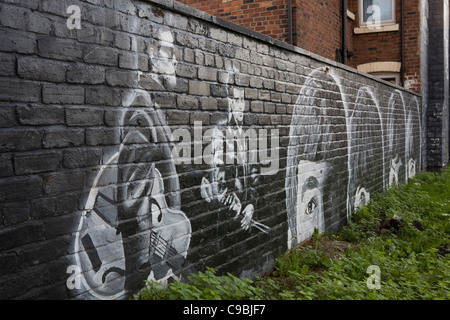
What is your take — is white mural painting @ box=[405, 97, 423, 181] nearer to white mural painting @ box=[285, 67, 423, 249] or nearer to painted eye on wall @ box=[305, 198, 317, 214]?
white mural painting @ box=[285, 67, 423, 249]

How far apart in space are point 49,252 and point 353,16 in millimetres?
12223

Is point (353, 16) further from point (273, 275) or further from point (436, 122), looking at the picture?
point (273, 275)

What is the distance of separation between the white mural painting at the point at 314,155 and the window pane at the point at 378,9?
319 inches

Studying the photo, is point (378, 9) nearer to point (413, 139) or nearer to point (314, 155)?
point (413, 139)

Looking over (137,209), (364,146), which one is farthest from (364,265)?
(364,146)

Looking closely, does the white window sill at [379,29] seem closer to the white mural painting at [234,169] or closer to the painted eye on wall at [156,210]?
the white mural painting at [234,169]

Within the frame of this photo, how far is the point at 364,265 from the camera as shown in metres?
4.37

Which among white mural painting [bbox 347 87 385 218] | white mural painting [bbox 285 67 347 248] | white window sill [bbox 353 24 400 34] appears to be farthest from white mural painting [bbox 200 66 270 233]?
white window sill [bbox 353 24 400 34]

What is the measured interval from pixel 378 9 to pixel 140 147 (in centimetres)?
1270

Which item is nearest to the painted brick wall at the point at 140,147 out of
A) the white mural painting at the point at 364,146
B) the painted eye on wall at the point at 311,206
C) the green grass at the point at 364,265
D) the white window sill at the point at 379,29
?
the painted eye on wall at the point at 311,206

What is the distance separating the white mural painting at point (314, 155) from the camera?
5.08 metres

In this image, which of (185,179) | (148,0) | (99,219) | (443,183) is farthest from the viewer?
(443,183)

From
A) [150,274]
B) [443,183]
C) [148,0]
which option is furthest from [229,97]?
[443,183]

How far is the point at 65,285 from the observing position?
2.38 metres
